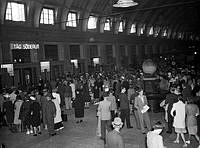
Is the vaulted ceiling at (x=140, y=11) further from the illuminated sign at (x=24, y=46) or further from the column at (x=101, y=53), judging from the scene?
the column at (x=101, y=53)

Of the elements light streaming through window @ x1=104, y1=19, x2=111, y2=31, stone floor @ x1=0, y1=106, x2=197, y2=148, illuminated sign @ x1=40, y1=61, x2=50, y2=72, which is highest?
light streaming through window @ x1=104, y1=19, x2=111, y2=31

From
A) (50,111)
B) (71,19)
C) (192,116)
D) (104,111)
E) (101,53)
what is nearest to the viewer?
(192,116)

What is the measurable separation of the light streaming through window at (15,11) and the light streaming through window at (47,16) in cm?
230

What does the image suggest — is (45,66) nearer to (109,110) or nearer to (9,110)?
(9,110)

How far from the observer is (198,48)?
1426 inches

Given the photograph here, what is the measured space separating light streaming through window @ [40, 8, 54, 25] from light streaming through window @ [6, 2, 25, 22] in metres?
2.30

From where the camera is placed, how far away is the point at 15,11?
69.4 ft

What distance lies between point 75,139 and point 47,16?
17.2 m

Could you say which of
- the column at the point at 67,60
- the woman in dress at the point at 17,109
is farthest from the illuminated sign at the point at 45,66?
the woman in dress at the point at 17,109

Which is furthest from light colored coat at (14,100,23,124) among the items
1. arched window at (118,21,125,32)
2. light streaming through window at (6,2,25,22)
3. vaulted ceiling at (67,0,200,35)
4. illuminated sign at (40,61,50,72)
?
arched window at (118,21,125,32)

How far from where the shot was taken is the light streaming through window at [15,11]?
808 inches

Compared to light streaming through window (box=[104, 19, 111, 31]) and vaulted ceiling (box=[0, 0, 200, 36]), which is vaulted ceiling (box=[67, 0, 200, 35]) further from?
light streaming through window (box=[104, 19, 111, 31])

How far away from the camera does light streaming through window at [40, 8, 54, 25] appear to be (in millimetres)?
23959

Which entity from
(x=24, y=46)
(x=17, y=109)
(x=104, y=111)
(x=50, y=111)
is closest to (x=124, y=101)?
(x=104, y=111)
